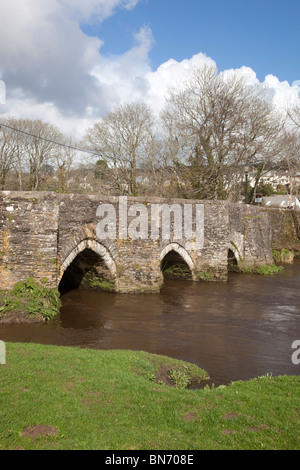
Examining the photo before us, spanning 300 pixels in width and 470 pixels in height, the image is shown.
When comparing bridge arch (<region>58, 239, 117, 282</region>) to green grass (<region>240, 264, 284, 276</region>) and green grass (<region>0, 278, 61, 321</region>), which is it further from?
green grass (<region>240, 264, 284, 276</region>)

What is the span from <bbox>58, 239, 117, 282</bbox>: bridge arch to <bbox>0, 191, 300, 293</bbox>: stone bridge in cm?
4

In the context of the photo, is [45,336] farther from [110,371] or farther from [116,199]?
[116,199]

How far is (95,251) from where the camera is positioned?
1462cm

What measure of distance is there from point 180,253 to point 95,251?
5.01m

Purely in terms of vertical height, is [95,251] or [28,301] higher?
[95,251]

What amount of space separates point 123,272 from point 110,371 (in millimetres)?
8478

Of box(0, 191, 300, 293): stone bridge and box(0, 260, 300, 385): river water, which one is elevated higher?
box(0, 191, 300, 293): stone bridge

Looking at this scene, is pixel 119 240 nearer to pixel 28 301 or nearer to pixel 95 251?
pixel 95 251

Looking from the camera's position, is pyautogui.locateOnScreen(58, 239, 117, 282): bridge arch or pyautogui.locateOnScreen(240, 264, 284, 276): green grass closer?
pyautogui.locateOnScreen(58, 239, 117, 282): bridge arch

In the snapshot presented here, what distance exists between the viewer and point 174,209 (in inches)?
679

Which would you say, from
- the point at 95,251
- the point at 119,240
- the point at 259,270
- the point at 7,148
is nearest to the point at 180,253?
the point at 119,240

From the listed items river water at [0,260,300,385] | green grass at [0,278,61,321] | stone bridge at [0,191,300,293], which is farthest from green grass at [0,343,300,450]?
stone bridge at [0,191,300,293]

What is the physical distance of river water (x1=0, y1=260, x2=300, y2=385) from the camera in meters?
9.55

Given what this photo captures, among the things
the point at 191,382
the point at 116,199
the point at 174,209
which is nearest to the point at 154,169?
the point at 174,209
